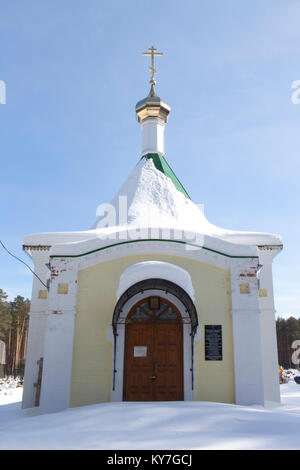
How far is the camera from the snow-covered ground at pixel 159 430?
11.3 feet

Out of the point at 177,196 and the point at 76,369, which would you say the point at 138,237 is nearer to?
the point at 76,369

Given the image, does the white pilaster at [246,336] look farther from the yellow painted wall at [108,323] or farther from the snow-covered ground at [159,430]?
the snow-covered ground at [159,430]

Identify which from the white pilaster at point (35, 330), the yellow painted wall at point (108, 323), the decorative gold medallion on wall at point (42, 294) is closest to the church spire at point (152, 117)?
the white pilaster at point (35, 330)

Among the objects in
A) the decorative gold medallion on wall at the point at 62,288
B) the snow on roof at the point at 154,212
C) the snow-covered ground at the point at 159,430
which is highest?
the snow on roof at the point at 154,212

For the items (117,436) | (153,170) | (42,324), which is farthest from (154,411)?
(153,170)

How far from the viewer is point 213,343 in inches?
295

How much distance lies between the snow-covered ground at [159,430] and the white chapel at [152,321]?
84.8 inches

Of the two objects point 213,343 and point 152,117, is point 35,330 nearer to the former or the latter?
point 213,343

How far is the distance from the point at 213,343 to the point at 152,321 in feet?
3.95

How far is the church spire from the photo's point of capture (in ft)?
44.2

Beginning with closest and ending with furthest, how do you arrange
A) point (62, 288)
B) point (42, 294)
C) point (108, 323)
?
point (108, 323) < point (62, 288) < point (42, 294)

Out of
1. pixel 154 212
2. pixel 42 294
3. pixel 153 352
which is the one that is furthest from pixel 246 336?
pixel 42 294

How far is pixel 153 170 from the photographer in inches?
489
